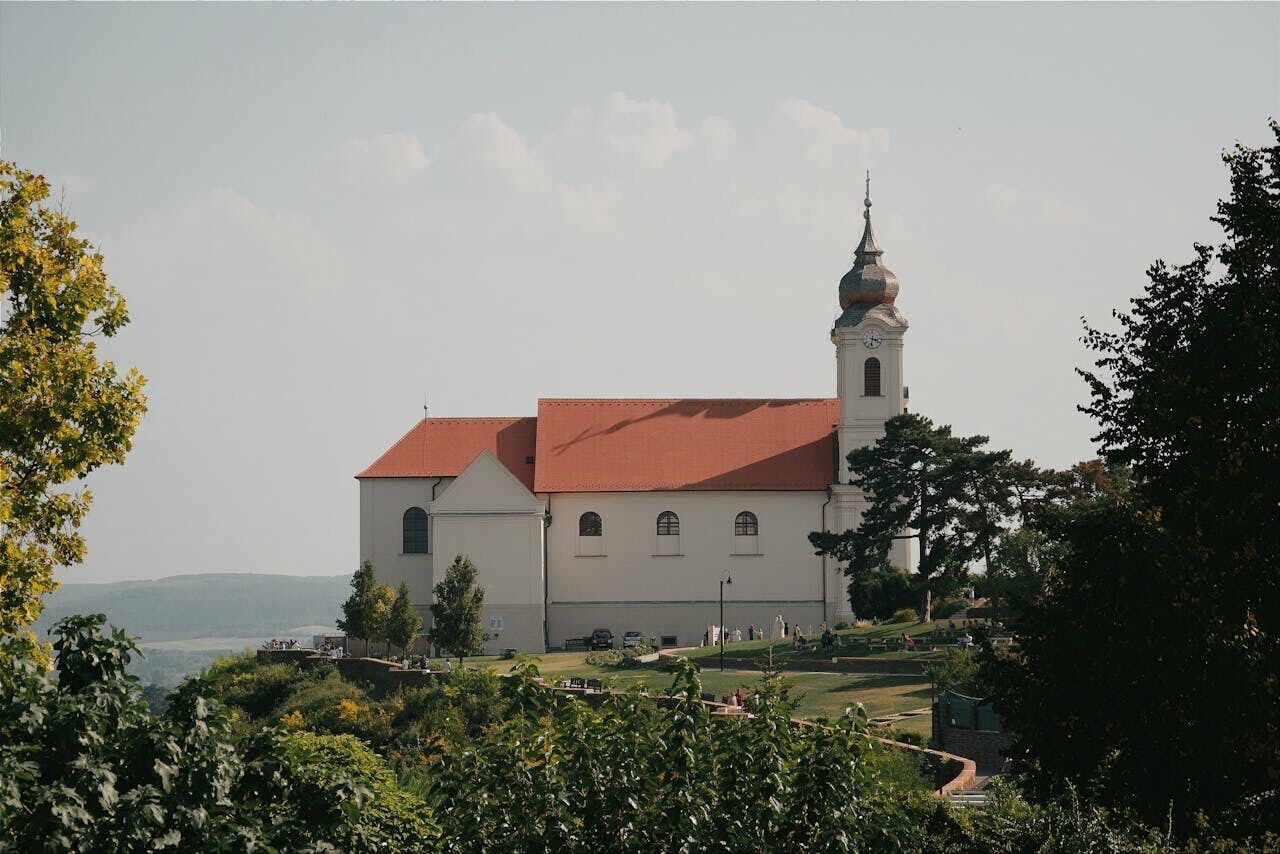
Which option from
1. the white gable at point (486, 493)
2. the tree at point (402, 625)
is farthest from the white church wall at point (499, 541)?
the tree at point (402, 625)

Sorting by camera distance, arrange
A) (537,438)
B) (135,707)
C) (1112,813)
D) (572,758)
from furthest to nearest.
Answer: (537,438)
(1112,813)
(572,758)
(135,707)

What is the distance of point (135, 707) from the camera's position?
14.8 metres

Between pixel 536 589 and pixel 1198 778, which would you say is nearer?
pixel 1198 778

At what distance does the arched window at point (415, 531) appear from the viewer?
69.7m

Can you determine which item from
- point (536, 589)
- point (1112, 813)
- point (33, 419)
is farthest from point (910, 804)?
point (536, 589)

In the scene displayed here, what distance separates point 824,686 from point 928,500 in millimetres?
15281

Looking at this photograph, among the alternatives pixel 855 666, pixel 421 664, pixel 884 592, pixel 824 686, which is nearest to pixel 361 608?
pixel 421 664

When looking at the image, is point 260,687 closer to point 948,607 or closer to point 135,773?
point 948,607

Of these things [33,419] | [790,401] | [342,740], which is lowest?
[342,740]

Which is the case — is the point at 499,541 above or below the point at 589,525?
below

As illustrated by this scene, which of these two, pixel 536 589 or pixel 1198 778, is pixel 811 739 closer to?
pixel 1198 778

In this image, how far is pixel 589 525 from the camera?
70.0m

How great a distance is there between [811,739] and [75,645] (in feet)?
25.5

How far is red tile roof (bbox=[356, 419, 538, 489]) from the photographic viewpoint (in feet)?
231
